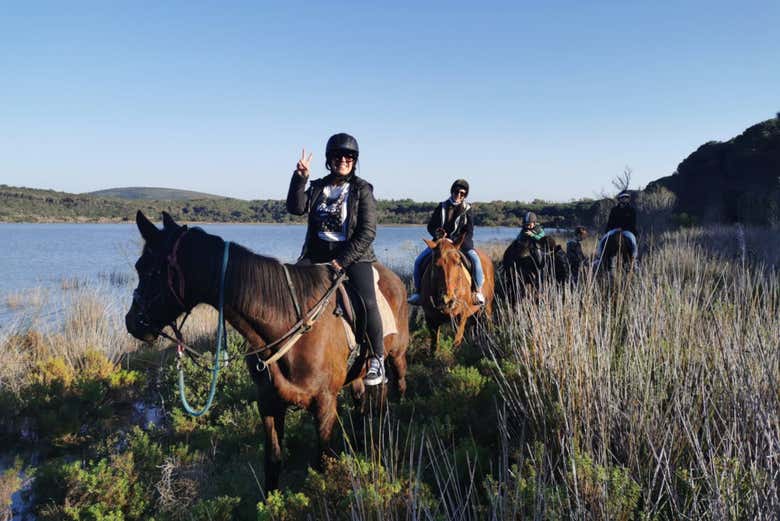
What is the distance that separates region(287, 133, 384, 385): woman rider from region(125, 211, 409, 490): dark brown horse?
0.82 ft

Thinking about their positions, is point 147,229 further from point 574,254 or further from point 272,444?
point 574,254

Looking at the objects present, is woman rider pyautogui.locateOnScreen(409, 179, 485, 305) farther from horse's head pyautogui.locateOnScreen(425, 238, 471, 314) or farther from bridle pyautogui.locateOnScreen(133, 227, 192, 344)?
bridle pyautogui.locateOnScreen(133, 227, 192, 344)

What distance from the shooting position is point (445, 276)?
639 centimetres

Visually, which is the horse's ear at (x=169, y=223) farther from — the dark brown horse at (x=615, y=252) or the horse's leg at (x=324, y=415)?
the dark brown horse at (x=615, y=252)

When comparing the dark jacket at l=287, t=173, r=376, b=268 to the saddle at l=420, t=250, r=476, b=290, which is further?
the saddle at l=420, t=250, r=476, b=290

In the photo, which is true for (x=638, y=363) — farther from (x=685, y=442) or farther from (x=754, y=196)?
(x=754, y=196)

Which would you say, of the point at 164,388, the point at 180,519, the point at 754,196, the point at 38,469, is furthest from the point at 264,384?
the point at 754,196

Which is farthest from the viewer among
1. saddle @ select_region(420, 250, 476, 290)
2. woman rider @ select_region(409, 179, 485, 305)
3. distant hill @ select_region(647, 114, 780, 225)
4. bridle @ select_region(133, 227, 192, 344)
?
distant hill @ select_region(647, 114, 780, 225)

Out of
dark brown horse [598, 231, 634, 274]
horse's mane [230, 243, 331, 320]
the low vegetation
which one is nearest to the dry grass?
the low vegetation

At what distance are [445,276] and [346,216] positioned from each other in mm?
3018

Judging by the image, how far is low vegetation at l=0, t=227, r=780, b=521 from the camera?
230cm

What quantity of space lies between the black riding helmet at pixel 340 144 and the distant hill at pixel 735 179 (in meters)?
26.1

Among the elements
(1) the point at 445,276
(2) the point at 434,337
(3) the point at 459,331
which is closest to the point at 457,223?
(1) the point at 445,276

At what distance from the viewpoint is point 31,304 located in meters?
8.14
